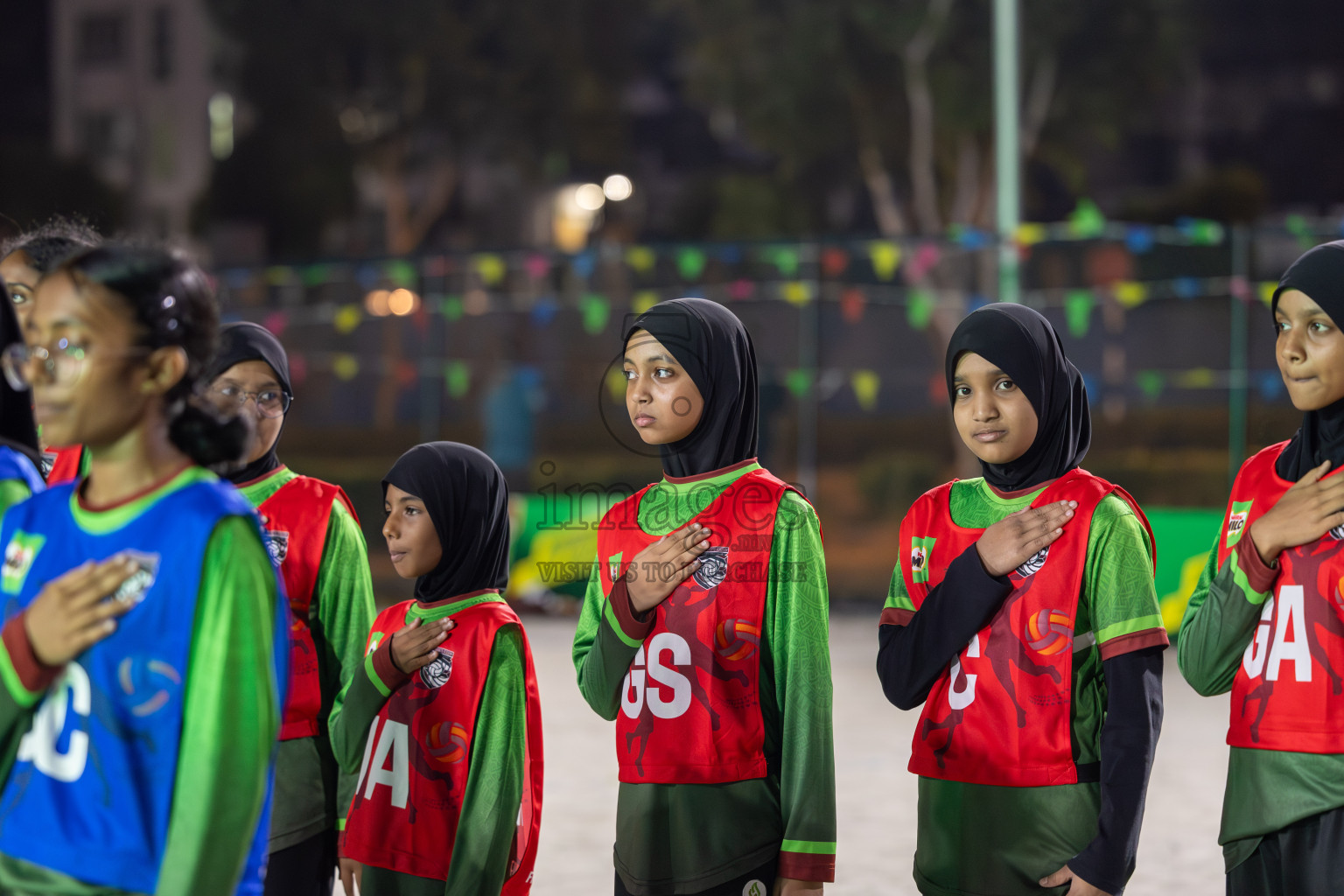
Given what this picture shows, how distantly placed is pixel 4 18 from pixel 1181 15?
21760 millimetres

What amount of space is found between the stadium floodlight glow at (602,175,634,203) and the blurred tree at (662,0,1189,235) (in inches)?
103

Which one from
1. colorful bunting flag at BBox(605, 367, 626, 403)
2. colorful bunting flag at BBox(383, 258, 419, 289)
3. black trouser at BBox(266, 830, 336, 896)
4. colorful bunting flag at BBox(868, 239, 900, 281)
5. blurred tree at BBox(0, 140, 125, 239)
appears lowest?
black trouser at BBox(266, 830, 336, 896)

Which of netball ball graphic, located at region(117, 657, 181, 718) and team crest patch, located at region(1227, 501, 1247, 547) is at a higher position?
team crest patch, located at region(1227, 501, 1247, 547)

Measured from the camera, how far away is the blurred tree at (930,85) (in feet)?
65.8

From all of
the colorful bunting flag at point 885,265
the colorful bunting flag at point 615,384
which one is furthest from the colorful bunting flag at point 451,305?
the colorful bunting flag at point 885,265

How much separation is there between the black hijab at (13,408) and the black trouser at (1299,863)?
84.8 inches

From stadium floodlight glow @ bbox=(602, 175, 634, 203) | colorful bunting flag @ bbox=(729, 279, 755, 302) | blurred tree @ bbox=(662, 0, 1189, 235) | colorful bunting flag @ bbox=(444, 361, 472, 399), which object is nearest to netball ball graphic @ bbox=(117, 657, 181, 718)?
colorful bunting flag @ bbox=(729, 279, 755, 302)

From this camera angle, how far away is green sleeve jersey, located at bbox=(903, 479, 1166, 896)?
2.44 m

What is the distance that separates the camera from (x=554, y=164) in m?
24.1

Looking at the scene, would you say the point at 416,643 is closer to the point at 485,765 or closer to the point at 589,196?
the point at 485,765

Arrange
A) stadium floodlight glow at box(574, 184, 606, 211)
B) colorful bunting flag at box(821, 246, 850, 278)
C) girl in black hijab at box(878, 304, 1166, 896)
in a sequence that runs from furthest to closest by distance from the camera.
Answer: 1. stadium floodlight glow at box(574, 184, 606, 211)
2. colorful bunting flag at box(821, 246, 850, 278)
3. girl in black hijab at box(878, 304, 1166, 896)

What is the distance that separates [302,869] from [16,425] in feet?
4.58

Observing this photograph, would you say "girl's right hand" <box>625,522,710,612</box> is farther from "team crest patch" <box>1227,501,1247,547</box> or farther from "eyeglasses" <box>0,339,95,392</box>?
"eyeglasses" <box>0,339,95,392</box>

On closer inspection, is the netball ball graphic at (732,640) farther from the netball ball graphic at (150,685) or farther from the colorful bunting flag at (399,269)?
the colorful bunting flag at (399,269)
